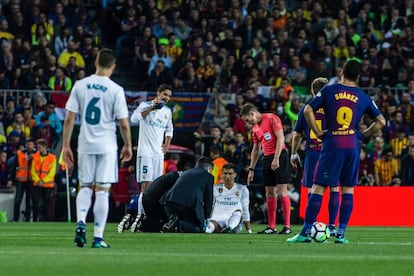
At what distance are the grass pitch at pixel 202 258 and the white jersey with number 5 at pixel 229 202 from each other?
4.51 metres

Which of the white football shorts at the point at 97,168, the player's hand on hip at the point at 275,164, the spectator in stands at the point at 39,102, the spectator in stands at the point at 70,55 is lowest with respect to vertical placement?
the player's hand on hip at the point at 275,164

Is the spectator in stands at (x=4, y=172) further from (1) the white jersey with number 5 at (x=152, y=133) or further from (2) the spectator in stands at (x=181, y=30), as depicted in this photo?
(1) the white jersey with number 5 at (x=152, y=133)

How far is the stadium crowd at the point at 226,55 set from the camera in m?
30.7

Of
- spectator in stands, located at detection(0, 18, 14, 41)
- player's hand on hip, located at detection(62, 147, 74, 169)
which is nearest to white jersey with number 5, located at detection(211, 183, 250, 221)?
player's hand on hip, located at detection(62, 147, 74, 169)

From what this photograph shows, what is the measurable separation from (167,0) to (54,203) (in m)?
8.79

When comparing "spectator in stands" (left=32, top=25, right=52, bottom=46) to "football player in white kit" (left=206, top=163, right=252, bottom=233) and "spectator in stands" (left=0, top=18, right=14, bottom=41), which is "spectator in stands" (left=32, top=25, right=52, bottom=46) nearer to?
"spectator in stands" (left=0, top=18, right=14, bottom=41)

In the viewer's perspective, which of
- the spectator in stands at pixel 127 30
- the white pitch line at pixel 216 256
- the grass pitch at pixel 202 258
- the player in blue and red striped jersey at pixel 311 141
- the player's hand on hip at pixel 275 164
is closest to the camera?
the grass pitch at pixel 202 258

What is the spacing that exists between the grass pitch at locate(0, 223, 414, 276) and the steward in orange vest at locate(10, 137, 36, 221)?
42.1 ft

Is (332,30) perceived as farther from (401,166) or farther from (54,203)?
(54,203)

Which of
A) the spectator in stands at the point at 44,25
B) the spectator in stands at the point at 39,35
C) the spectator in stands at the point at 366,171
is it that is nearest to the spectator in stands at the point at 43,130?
the spectator in stands at the point at 39,35

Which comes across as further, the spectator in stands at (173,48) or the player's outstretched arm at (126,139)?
the spectator in stands at (173,48)

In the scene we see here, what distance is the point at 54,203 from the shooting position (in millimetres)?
30109

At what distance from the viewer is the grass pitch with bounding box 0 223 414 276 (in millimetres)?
11125

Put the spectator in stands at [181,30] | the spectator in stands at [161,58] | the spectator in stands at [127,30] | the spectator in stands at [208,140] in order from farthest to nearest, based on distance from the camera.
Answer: the spectator in stands at [181,30], the spectator in stands at [127,30], the spectator in stands at [161,58], the spectator in stands at [208,140]
